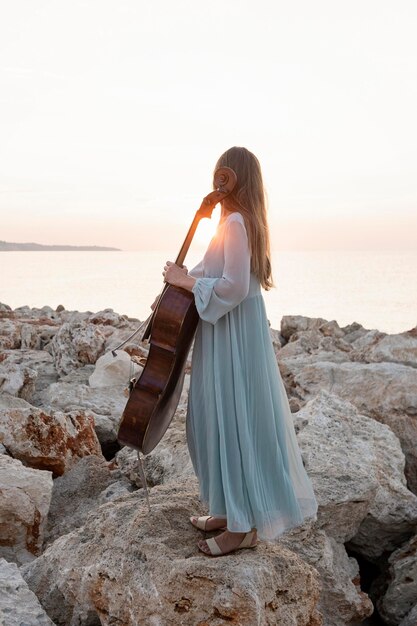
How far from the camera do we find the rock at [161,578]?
310 cm

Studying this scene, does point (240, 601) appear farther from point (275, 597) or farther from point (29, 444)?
point (29, 444)

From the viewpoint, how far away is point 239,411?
3.42 metres

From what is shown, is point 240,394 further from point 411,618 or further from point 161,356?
point 411,618

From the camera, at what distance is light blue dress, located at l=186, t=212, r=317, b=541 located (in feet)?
11.0

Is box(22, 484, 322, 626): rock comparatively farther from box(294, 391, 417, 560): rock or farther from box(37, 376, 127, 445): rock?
box(37, 376, 127, 445): rock

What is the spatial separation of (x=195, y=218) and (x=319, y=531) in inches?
84.9

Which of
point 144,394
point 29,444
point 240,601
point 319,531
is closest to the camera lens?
point 240,601

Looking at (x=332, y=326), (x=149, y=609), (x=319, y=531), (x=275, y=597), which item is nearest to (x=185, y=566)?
(x=149, y=609)

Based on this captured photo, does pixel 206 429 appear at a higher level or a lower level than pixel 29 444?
higher

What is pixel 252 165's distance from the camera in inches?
134

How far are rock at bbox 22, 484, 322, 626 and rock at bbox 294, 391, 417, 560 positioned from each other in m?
1.08

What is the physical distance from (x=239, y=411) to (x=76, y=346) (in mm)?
5706

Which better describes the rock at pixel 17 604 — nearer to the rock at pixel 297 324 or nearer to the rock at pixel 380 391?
the rock at pixel 380 391

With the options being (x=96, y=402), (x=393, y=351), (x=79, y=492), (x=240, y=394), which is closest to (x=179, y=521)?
(x=240, y=394)
